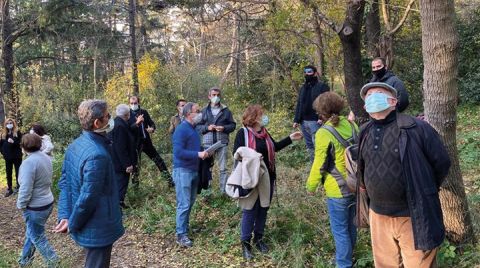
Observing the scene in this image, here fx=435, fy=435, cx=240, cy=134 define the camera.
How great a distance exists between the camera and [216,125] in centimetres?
767

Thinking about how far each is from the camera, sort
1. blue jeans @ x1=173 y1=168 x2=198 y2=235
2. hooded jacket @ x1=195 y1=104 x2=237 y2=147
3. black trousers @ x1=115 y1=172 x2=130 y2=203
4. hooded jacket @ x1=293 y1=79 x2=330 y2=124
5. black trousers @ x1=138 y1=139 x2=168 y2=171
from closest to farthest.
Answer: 1. blue jeans @ x1=173 y1=168 x2=198 y2=235
2. black trousers @ x1=115 y1=172 x2=130 y2=203
3. hooded jacket @ x1=195 y1=104 x2=237 y2=147
4. hooded jacket @ x1=293 y1=79 x2=330 y2=124
5. black trousers @ x1=138 y1=139 x2=168 y2=171

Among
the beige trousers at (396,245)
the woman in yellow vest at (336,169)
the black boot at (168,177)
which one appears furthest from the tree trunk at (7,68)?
the beige trousers at (396,245)

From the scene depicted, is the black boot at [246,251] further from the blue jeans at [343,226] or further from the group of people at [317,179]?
the blue jeans at [343,226]

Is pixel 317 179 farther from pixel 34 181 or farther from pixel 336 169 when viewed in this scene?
pixel 34 181

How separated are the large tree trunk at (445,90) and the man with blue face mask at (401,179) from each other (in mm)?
1061

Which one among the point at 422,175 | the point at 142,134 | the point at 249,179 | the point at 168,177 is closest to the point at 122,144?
the point at 142,134

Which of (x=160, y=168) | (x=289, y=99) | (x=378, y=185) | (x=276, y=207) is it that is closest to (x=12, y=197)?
(x=160, y=168)

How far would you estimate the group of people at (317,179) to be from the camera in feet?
10.2

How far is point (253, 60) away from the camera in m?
22.3

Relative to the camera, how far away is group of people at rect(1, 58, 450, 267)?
10.2ft

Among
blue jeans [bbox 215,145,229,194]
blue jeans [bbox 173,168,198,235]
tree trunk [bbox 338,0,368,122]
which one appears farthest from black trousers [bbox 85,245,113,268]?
tree trunk [bbox 338,0,368,122]

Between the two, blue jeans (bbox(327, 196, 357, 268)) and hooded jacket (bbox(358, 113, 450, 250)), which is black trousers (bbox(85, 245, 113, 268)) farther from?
hooded jacket (bbox(358, 113, 450, 250))

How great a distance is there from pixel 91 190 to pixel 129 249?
2.91m

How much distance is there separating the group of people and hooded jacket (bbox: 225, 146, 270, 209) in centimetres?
1
